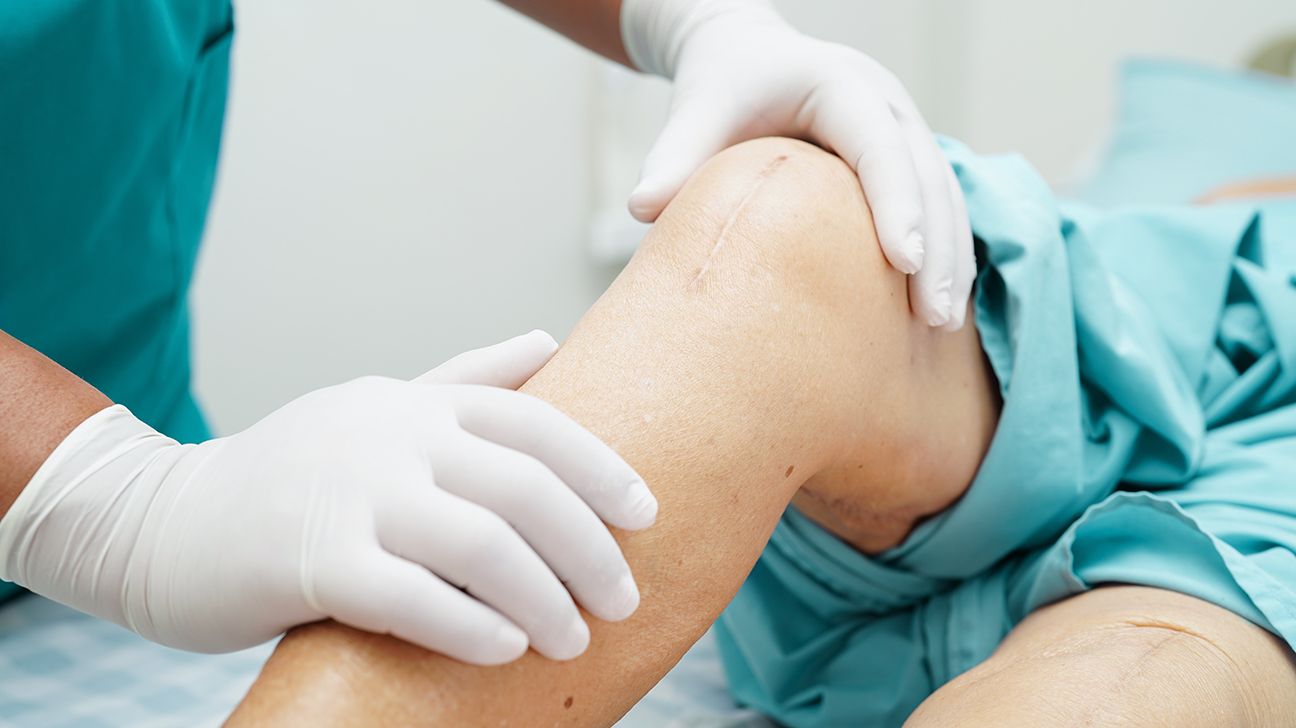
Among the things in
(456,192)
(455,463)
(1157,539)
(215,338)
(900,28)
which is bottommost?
(215,338)

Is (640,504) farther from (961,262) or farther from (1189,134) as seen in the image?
(1189,134)

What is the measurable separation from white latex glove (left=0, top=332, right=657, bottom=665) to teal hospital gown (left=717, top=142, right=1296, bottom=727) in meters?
0.33

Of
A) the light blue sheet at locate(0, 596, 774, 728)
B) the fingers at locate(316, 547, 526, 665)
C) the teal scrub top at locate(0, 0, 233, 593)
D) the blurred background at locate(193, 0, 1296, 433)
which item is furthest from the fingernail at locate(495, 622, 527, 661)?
the blurred background at locate(193, 0, 1296, 433)

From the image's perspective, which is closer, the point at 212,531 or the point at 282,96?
the point at 212,531

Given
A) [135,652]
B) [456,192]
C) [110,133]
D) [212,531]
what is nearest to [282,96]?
[456,192]

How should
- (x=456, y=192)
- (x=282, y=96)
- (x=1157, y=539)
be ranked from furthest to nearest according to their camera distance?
1. (x=456, y=192)
2. (x=282, y=96)
3. (x=1157, y=539)

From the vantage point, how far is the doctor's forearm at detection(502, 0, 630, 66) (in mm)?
1091

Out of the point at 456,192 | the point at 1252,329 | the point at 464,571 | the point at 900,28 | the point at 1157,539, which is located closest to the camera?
the point at 464,571

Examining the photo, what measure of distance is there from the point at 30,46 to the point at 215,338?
0.97 metres

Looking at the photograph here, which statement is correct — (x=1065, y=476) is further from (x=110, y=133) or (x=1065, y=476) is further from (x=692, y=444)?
(x=110, y=133)

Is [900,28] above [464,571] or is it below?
below

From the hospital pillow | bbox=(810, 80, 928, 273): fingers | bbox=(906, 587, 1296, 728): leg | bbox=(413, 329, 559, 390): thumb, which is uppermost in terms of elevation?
bbox=(810, 80, 928, 273): fingers

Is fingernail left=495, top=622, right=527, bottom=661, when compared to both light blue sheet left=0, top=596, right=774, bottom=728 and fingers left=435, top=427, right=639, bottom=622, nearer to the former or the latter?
fingers left=435, top=427, right=639, bottom=622

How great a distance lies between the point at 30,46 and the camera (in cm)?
79
